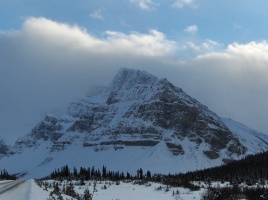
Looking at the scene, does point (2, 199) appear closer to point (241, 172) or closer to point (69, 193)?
point (69, 193)

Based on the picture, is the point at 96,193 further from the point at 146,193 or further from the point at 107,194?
the point at 146,193

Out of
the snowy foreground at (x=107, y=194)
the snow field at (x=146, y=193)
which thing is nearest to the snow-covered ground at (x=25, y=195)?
the snowy foreground at (x=107, y=194)

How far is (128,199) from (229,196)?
769 centimetres

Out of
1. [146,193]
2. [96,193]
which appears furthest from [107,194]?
[146,193]

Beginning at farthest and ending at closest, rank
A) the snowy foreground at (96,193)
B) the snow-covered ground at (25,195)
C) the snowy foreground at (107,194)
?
the snowy foreground at (107,194) < the snowy foreground at (96,193) < the snow-covered ground at (25,195)

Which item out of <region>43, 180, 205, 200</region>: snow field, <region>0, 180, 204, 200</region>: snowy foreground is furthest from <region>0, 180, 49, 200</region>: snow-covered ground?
<region>43, 180, 205, 200</region>: snow field

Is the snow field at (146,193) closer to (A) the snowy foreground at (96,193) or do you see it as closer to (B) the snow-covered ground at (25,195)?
(A) the snowy foreground at (96,193)

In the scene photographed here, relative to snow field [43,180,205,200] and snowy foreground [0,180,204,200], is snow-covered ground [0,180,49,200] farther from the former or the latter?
snow field [43,180,205,200]

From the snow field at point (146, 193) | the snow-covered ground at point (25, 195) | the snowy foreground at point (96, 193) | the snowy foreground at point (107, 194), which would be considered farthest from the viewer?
the snow field at point (146, 193)

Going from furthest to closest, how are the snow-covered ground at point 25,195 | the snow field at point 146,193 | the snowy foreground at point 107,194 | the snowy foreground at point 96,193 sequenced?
the snow field at point 146,193, the snowy foreground at point 107,194, the snowy foreground at point 96,193, the snow-covered ground at point 25,195

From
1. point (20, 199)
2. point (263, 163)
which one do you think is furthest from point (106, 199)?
point (263, 163)

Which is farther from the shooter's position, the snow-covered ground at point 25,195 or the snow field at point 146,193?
the snow field at point 146,193

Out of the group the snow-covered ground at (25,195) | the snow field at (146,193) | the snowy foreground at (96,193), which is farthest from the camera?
the snow field at (146,193)

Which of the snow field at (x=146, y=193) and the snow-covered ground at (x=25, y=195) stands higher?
the snow-covered ground at (x=25, y=195)
